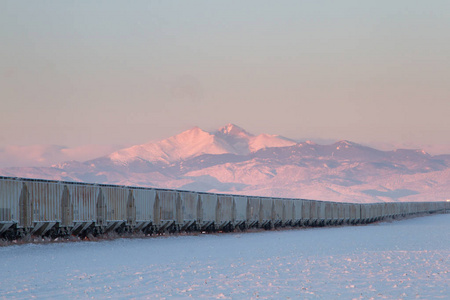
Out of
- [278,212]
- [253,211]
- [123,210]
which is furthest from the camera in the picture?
[278,212]

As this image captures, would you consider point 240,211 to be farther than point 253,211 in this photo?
No

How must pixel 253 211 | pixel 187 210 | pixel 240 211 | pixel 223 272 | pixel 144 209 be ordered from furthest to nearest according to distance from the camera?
pixel 253 211, pixel 240 211, pixel 187 210, pixel 144 209, pixel 223 272

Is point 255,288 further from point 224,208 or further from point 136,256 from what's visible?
point 224,208

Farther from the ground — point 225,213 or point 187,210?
point 187,210

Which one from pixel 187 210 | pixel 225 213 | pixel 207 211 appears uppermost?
pixel 187 210

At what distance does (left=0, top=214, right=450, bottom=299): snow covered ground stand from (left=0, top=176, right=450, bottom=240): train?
1858 mm

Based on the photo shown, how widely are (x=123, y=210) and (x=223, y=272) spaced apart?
17636 millimetres

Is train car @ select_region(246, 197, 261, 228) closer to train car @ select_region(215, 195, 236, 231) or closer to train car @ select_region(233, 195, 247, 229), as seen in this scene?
train car @ select_region(233, 195, 247, 229)

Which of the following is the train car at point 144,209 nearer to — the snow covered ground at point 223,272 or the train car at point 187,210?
the train car at point 187,210

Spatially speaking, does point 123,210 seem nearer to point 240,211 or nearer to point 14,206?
point 14,206

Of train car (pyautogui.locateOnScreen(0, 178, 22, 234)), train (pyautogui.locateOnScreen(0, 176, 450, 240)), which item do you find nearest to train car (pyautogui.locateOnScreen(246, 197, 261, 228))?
train (pyautogui.locateOnScreen(0, 176, 450, 240))

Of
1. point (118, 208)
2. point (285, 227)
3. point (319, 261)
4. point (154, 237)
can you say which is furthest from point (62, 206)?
point (285, 227)

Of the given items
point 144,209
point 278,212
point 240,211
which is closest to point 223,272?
point 144,209

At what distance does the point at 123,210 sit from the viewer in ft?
119
